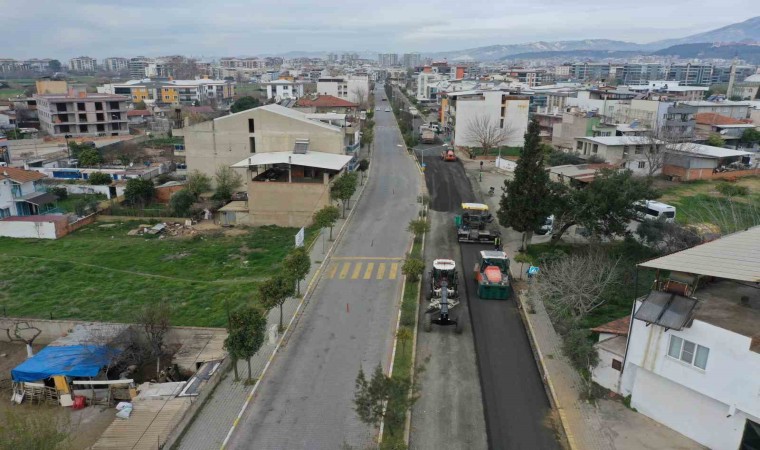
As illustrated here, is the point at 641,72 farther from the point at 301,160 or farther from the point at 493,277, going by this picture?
the point at 493,277

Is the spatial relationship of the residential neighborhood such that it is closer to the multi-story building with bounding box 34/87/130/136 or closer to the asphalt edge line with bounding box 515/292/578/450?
the asphalt edge line with bounding box 515/292/578/450

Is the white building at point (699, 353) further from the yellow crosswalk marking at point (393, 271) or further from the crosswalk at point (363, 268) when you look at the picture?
the crosswalk at point (363, 268)

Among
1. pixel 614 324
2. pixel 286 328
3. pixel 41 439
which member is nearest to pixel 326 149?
pixel 286 328

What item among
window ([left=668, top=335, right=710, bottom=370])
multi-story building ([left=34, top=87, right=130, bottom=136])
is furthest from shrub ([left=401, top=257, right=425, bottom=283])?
multi-story building ([left=34, top=87, right=130, bottom=136])

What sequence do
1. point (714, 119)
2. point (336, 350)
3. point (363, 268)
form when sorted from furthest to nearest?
1. point (714, 119)
2. point (363, 268)
3. point (336, 350)

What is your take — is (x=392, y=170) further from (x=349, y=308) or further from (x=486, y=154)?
(x=349, y=308)

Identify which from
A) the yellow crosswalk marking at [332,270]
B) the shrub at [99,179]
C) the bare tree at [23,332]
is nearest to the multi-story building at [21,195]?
the shrub at [99,179]

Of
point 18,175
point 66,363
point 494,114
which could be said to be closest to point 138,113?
point 18,175
